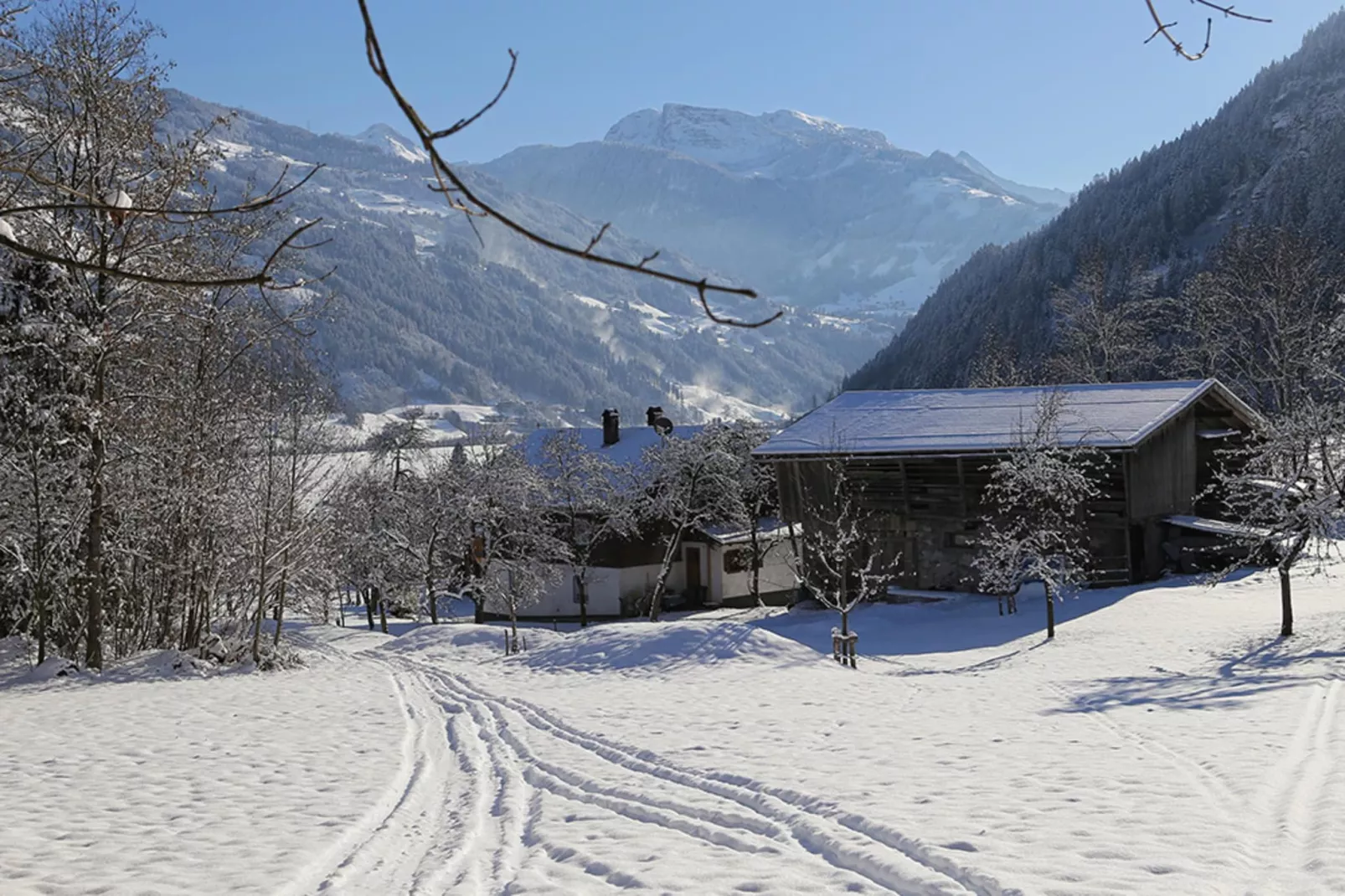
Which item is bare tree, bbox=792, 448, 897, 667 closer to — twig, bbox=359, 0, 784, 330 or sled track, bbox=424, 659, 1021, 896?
sled track, bbox=424, 659, 1021, 896

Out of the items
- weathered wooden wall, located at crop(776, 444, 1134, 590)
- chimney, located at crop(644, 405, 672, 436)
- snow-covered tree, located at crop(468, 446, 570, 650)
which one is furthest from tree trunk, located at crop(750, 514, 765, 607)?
chimney, located at crop(644, 405, 672, 436)

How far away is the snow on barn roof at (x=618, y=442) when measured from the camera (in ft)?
142

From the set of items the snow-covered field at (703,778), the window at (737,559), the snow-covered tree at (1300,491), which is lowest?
the snow-covered field at (703,778)

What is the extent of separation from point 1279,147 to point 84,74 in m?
111

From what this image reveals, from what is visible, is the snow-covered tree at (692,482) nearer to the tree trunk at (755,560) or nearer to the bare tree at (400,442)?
the tree trunk at (755,560)

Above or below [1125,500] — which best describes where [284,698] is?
below

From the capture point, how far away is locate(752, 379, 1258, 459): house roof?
29.2m

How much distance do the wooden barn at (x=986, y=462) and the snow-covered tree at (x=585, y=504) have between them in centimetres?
733

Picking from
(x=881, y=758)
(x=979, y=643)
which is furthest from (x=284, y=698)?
(x=979, y=643)

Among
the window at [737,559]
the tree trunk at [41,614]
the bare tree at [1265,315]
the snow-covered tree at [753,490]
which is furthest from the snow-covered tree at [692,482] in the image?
the tree trunk at [41,614]

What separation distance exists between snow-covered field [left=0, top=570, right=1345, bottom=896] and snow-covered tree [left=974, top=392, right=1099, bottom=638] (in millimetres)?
3244

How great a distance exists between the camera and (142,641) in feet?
69.3

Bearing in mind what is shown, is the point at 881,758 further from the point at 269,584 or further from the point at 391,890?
the point at 269,584

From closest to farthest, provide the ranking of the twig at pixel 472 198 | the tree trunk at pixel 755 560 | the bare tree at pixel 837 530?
the twig at pixel 472 198 → the bare tree at pixel 837 530 → the tree trunk at pixel 755 560
